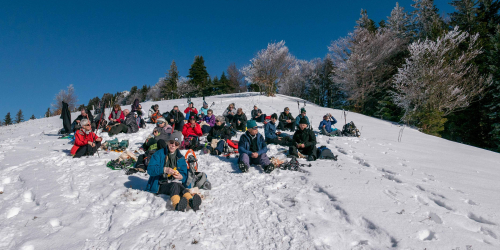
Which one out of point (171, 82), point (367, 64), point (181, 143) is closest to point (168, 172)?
point (181, 143)

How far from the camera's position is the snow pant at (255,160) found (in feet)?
19.4

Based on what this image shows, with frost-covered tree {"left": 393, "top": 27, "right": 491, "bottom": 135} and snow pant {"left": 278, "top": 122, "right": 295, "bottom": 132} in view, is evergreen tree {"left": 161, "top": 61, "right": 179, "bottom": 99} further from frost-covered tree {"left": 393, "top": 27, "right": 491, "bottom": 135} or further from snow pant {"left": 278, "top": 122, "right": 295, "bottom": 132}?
frost-covered tree {"left": 393, "top": 27, "right": 491, "bottom": 135}

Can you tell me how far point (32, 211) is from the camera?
386 centimetres

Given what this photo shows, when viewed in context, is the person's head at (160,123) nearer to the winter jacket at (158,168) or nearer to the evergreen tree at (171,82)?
the winter jacket at (158,168)

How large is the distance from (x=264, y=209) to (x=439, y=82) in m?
21.2

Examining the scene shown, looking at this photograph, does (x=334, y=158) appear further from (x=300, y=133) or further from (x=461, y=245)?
(x=461, y=245)

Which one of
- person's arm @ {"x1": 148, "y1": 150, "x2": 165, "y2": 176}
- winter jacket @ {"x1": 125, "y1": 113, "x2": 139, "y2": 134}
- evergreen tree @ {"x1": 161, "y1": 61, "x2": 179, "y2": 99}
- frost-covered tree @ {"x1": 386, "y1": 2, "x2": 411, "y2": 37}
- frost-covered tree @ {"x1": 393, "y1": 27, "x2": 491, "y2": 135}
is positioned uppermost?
frost-covered tree @ {"x1": 386, "y1": 2, "x2": 411, "y2": 37}

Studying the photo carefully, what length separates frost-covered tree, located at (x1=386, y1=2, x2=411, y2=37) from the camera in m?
29.5

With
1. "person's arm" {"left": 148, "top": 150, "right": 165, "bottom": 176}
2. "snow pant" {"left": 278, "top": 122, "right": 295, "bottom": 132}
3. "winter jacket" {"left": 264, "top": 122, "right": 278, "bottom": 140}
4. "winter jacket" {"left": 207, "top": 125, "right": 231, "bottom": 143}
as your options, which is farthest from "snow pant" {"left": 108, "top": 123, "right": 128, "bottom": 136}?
"snow pant" {"left": 278, "top": 122, "right": 295, "bottom": 132}

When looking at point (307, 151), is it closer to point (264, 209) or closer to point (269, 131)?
point (269, 131)

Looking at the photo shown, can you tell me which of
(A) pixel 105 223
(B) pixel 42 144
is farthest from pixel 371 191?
(B) pixel 42 144

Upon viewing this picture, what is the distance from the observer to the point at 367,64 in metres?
25.5

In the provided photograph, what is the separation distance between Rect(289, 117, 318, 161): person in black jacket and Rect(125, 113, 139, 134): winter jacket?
7.59 metres

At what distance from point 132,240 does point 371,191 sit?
4215 mm
